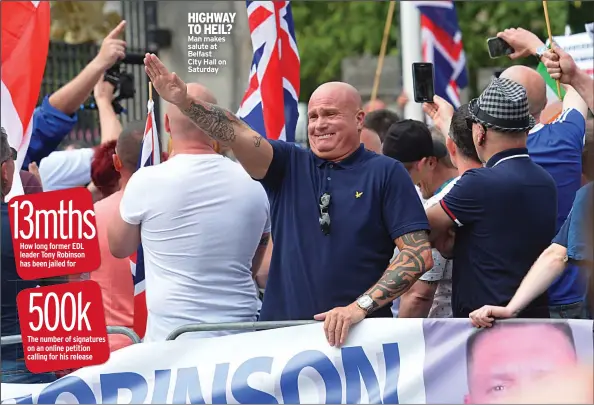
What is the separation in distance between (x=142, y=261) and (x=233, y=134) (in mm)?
1045

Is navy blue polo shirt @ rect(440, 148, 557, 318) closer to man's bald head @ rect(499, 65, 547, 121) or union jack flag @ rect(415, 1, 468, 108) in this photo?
man's bald head @ rect(499, 65, 547, 121)

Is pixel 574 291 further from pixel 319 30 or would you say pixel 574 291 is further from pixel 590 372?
pixel 319 30

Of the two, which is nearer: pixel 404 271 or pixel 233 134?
pixel 404 271

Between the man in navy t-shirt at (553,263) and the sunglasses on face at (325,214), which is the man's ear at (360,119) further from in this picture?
the man in navy t-shirt at (553,263)

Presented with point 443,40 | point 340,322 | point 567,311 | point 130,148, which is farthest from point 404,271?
point 443,40

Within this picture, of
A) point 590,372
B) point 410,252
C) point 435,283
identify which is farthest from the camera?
point 435,283

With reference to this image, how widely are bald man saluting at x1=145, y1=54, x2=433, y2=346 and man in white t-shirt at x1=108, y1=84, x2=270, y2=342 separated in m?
0.23

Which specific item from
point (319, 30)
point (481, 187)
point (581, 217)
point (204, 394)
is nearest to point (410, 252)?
point (481, 187)

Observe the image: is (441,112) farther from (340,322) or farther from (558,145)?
(340,322)

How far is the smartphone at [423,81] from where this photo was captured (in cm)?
608

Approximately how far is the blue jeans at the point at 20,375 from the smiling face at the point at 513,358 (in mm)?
1885

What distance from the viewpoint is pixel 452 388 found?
482cm

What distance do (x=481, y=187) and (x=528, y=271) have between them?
1.39ft

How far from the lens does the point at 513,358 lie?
4.70 m
